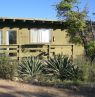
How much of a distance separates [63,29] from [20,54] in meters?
8.04

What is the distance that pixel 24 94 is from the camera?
1203 centimetres

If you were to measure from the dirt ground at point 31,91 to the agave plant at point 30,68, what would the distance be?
2.22 m

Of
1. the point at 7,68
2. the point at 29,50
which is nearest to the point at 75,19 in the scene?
the point at 29,50

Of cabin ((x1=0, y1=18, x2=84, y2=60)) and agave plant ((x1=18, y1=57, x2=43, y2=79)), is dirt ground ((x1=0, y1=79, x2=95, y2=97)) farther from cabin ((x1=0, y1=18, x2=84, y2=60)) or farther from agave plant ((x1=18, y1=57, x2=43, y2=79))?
cabin ((x1=0, y1=18, x2=84, y2=60))

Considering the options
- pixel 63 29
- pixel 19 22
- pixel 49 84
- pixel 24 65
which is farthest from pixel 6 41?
pixel 49 84

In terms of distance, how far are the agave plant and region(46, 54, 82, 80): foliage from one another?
47 centimetres

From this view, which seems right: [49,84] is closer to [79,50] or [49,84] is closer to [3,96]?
[3,96]

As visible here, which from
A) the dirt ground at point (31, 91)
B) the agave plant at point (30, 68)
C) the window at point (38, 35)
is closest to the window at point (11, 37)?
the window at point (38, 35)

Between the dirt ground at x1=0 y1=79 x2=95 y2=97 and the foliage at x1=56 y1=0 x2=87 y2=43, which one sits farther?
the foliage at x1=56 y1=0 x2=87 y2=43

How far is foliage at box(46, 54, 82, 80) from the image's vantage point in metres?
16.3

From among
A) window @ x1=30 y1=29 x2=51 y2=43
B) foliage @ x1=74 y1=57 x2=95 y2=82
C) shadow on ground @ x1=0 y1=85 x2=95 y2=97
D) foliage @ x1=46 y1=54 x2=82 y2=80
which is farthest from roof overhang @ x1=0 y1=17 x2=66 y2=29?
shadow on ground @ x1=0 y1=85 x2=95 y2=97

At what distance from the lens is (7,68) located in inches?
604

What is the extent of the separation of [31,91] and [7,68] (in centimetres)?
299

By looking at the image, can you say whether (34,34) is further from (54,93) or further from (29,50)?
(54,93)
